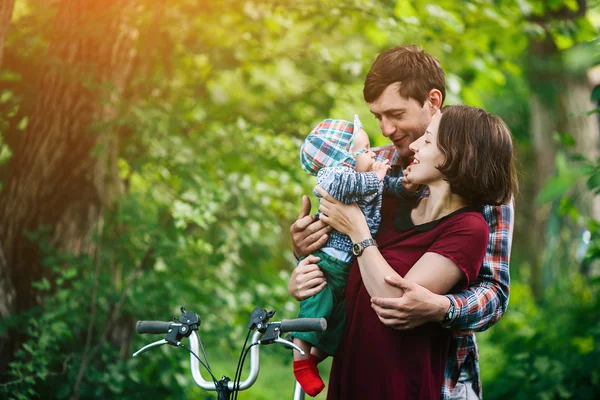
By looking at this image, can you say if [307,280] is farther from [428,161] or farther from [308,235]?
[428,161]

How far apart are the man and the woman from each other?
6cm

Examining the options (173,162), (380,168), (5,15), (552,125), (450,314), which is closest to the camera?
(450,314)

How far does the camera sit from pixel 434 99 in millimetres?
2805

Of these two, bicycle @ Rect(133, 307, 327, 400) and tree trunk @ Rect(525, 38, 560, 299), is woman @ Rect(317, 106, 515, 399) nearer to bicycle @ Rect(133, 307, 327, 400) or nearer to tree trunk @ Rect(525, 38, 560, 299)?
bicycle @ Rect(133, 307, 327, 400)

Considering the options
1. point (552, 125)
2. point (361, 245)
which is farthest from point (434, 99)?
point (552, 125)

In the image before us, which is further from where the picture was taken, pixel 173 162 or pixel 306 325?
pixel 173 162

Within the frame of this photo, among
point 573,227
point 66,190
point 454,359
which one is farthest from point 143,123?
point 573,227

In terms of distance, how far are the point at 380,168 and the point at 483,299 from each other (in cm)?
58

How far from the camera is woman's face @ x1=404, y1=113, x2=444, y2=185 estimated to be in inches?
91.0

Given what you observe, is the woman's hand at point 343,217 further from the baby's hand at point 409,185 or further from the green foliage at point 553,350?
the green foliage at point 553,350

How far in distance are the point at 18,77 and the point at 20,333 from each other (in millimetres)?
1523

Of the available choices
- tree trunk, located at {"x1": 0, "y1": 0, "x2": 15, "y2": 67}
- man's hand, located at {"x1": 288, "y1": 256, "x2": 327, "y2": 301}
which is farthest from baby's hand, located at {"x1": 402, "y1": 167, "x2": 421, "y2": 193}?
tree trunk, located at {"x1": 0, "y1": 0, "x2": 15, "y2": 67}

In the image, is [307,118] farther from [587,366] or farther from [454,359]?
[454,359]

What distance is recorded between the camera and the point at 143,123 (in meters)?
4.39
